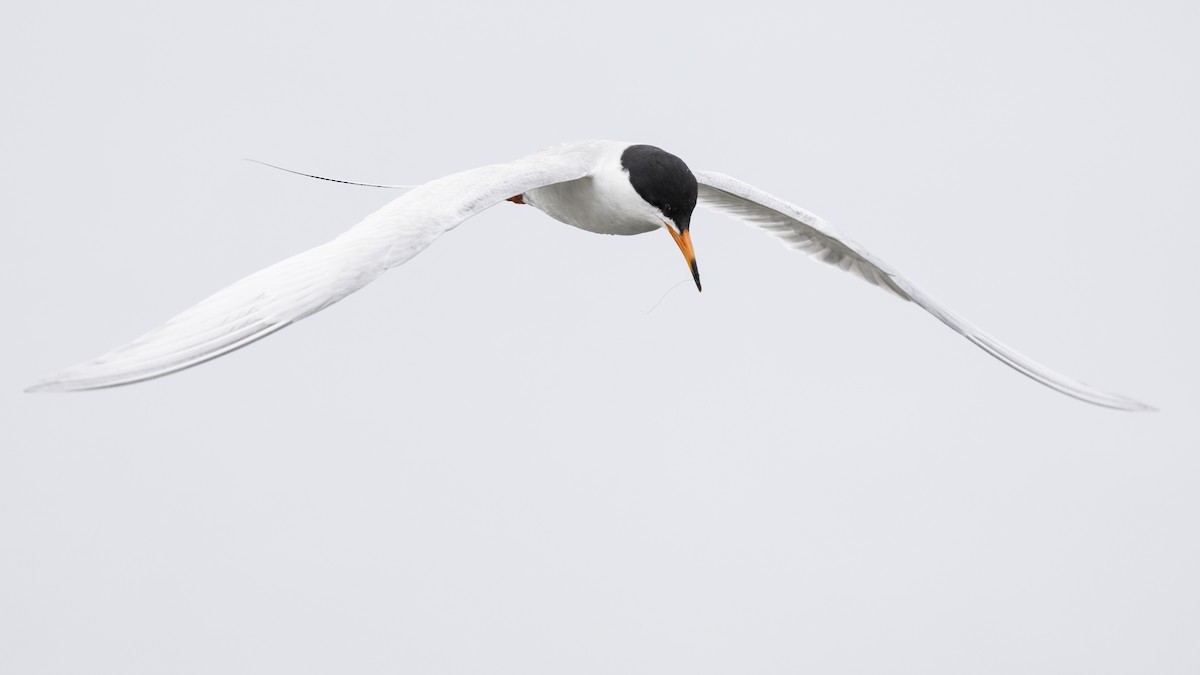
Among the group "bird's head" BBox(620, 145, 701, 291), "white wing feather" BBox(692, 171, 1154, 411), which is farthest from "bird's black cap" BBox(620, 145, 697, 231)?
"white wing feather" BBox(692, 171, 1154, 411)

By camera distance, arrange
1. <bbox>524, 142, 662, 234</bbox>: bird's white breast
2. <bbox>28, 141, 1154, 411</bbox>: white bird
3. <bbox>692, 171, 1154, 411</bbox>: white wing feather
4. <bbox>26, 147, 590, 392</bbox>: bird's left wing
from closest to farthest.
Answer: <bbox>26, 147, 590, 392</bbox>: bird's left wing → <bbox>28, 141, 1154, 411</bbox>: white bird → <bbox>524, 142, 662, 234</bbox>: bird's white breast → <bbox>692, 171, 1154, 411</bbox>: white wing feather

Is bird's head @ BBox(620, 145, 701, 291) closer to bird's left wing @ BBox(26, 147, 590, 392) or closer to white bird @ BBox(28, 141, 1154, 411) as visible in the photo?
white bird @ BBox(28, 141, 1154, 411)

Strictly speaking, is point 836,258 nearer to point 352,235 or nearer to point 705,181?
point 705,181

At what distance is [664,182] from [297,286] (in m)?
1.75

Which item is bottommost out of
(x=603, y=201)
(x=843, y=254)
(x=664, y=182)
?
(x=843, y=254)

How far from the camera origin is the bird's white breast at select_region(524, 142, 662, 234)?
17.5 feet

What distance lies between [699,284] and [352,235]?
1534mm

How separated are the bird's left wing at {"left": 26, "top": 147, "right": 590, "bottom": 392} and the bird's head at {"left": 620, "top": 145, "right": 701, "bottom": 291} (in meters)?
0.63

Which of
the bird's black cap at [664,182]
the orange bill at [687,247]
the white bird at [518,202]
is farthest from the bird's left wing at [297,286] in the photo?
the orange bill at [687,247]

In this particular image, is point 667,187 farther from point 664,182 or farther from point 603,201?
point 603,201

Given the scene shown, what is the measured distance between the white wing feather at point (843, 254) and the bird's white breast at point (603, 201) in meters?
0.56

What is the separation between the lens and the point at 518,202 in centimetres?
595

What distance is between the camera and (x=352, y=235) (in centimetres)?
428

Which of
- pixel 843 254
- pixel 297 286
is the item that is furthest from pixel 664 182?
pixel 297 286
